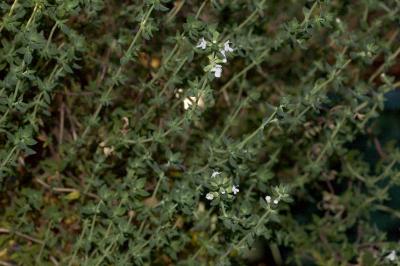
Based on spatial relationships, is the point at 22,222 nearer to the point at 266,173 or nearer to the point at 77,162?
the point at 77,162

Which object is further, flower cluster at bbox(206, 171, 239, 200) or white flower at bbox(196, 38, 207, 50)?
white flower at bbox(196, 38, 207, 50)

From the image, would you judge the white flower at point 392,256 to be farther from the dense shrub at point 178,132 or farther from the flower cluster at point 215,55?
the flower cluster at point 215,55

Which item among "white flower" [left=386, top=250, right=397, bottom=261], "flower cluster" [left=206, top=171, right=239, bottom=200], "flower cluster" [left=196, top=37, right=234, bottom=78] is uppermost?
"flower cluster" [left=196, top=37, right=234, bottom=78]

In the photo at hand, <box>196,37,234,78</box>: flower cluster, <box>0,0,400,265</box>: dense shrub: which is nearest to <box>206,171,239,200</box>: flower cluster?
<box>0,0,400,265</box>: dense shrub

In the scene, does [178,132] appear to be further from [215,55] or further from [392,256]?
[392,256]

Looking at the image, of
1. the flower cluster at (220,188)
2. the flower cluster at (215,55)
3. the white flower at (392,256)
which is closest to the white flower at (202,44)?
the flower cluster at (215,55)

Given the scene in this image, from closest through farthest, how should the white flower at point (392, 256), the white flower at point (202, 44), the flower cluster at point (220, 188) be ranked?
the flower cluster at point (220, 188) < the white flower at point (202, 44) < the white flower at point (392, 256)

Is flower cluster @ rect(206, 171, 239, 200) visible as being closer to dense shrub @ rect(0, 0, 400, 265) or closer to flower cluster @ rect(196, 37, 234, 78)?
dense shrub @ rect(0, 0, 400, 265)

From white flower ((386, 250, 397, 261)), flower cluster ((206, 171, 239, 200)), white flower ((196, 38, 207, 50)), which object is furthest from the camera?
white flower ((386, 250, 397, 261))

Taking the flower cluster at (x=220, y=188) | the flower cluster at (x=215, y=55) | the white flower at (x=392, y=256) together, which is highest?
the flower cluster at (x=215, y=55)
